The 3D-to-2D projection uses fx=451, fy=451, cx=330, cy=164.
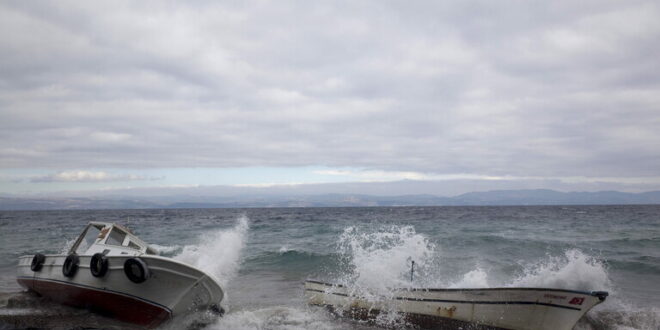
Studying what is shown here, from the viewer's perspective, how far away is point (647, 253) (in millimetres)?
23156

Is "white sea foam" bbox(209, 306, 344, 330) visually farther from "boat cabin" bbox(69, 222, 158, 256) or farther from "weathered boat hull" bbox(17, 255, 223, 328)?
"boat cabin" bbox(69, 222, 158, 256)

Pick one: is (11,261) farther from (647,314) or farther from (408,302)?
(647,314)

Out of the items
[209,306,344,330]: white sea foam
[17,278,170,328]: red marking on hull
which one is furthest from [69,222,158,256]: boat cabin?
[209,306,344,330]: white sea foam

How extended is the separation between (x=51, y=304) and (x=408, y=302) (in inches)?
392

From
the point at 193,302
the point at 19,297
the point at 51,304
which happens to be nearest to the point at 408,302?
the point at 193,302

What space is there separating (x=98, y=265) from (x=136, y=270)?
1.24 m

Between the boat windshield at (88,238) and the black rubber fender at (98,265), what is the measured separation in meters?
2.00

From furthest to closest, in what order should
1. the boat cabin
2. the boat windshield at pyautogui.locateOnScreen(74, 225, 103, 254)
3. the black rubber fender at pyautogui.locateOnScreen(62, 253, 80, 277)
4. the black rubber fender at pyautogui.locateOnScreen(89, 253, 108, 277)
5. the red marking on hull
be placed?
the boat windshield at pyautogui.locateOnScreen(74, 225, 103, 254)
the boat cabin
the black rubber fender at pyautogui.locateOnScreen(62, 253, 80, 277)
the black rubber fender at pyautogui.locateOnScreen(89, 253, 108, 277)
the red marking on hull

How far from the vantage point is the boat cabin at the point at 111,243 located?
12.1 m

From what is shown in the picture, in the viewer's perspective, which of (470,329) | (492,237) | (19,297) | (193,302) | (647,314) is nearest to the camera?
(470,329)

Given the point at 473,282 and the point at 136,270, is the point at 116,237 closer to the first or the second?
the point at 136,270

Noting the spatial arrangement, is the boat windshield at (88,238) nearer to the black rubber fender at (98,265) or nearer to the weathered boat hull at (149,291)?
the weathered boat hull at (149,291)

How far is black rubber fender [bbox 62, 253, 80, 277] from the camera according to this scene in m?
11.7

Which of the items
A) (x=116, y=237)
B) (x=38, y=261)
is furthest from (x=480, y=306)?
(x=38, y=261)
